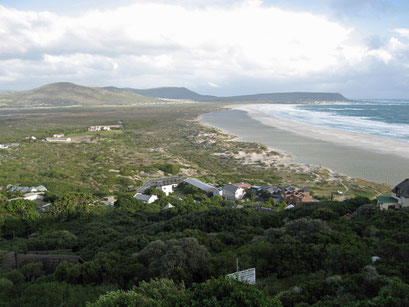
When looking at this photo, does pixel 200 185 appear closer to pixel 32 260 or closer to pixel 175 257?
pixel 32 260

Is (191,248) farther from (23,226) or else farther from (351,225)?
(23,226)

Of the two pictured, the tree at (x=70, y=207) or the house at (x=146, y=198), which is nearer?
the tree at (x=70, y=207)

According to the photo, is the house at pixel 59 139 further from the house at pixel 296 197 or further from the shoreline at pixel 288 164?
the house at pixel 296 197

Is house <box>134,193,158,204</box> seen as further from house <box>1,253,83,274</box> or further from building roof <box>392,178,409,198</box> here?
building roof <box>392,178,409,198</box>

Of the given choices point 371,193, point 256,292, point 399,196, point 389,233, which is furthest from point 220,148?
point 256,292

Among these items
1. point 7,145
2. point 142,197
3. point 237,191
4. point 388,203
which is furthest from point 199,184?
point 7,145

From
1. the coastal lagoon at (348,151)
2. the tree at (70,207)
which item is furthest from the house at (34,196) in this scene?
the coastal lagoon at (348,151)
